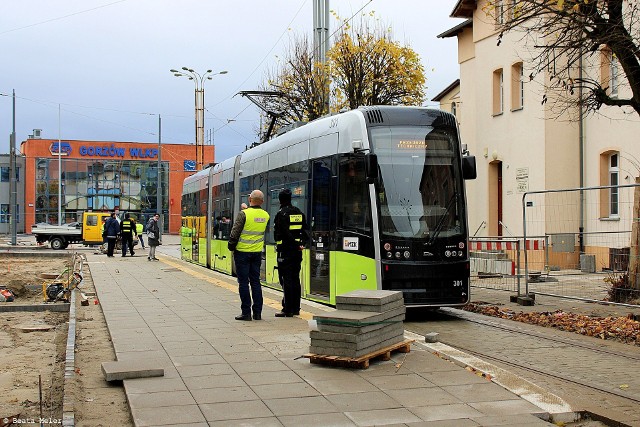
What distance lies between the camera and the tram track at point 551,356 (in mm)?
7457

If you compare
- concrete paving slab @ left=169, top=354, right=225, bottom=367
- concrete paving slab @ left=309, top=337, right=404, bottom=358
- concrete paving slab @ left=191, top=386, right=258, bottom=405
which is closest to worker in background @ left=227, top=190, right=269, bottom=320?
concrete paving slab @ left=169, top=354, right=225, bottom=367

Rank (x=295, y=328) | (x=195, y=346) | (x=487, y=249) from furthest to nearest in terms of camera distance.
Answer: (x=487, y=249) → (x=295, y=328) → (x=195, y=346)

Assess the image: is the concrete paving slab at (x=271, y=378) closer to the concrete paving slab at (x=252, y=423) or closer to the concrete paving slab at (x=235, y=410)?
the concrete paving slab at (x=235, y=410)

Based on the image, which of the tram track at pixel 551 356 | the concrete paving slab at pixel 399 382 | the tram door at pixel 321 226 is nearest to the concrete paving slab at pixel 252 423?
the concrete paving slab at pixel 399 382

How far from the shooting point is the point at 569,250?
14695 millimetres

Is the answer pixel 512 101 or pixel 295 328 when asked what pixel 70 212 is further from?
pixel 295 328

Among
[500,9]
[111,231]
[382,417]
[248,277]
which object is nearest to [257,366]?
[382,417]

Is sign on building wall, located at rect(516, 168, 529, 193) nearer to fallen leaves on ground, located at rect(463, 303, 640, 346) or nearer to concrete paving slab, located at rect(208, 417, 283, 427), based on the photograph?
fallen leaves on ground, located at rect(463, 303, 640, 346)

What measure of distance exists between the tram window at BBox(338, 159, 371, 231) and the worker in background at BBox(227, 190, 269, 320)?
1850mm

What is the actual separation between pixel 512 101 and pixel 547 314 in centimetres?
1380

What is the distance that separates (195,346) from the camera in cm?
933

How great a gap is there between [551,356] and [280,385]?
3.93 metres

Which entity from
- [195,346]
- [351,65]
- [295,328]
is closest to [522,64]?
[351,65]

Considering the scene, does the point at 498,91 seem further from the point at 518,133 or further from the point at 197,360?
the point at 197,360
